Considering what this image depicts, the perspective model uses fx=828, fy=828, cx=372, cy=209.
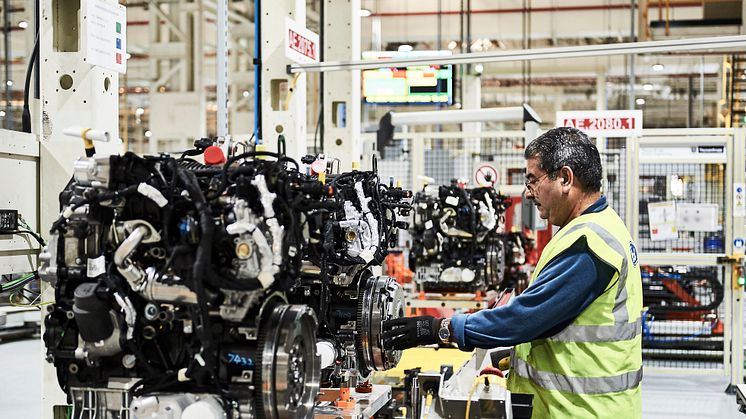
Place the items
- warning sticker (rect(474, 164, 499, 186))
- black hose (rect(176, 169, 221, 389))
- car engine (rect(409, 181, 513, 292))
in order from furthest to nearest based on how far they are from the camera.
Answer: warning sticker (rect(474, 164, 499, 186)) < car engine (rect(409, 181, 513, 292)) < black hose (rect(176, 169, 221, 389))

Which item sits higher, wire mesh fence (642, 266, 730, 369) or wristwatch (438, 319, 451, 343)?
wristwatch (438, 319, 451, 343)

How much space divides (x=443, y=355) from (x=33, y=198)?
9.20 feet

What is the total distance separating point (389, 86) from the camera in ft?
26.8

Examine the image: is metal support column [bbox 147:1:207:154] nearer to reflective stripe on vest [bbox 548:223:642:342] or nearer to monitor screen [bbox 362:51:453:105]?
monitor screen [bbox 362:51:453:105]

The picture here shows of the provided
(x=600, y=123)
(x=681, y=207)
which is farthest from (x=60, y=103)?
(x=681, y=207)

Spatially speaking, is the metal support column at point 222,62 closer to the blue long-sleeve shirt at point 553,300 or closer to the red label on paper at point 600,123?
the blue long-sleeve shirt at point 553,300

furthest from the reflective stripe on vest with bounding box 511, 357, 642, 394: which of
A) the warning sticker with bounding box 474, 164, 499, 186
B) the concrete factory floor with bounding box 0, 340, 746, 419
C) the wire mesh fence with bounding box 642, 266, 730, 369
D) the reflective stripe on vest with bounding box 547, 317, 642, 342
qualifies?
the wire mesh fence with bounding box 642, 266, 730, 369

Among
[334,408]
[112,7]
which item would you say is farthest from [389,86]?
[334,408]

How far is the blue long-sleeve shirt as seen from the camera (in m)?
2.49

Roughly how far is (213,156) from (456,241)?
4.09 metres

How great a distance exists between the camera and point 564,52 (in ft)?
13.2

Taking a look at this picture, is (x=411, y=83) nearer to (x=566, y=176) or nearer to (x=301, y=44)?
(x=301, y=44)

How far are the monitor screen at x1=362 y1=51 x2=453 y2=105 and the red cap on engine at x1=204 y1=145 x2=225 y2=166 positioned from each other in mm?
4655

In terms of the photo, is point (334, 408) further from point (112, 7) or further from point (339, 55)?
point (339, 55)
